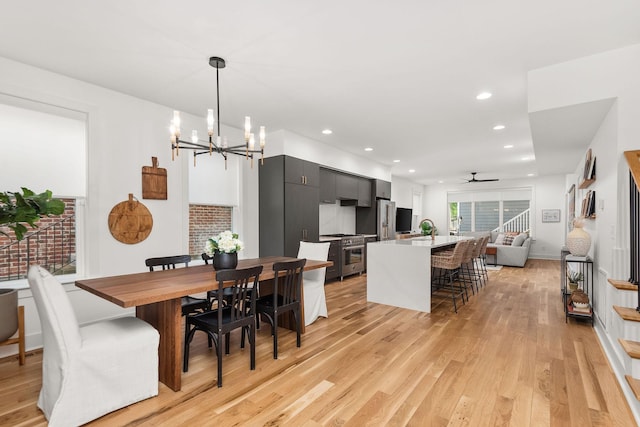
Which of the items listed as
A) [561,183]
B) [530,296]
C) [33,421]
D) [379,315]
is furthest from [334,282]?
[561,183]

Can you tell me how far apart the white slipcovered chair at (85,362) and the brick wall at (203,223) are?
8.13ft

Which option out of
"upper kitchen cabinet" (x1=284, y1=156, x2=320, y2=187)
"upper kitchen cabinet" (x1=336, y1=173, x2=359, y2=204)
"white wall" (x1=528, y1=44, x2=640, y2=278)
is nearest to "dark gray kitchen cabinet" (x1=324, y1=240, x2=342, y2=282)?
"upper kitchen cabinet" (x1=336, y1=173, x2=359, y2=204)

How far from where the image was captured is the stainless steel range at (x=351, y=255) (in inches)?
250

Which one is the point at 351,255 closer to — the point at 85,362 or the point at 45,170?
the point at 45,170

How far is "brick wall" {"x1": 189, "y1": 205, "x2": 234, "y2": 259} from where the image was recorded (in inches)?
185

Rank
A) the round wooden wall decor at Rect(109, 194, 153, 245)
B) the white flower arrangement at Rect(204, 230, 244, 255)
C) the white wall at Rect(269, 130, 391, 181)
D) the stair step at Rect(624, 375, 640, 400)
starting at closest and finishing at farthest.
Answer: the stair step at Rect(624, 375, 640, 400)
the white flower arrangement at Rect(204, 230, 244, 255)
the round wooden wall decor at Rect(109, 194, 153, 245)
the white wall at Rect(269, 130, 391, 181)

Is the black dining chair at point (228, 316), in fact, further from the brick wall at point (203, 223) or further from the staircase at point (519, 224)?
the staircase at point (519, 224)

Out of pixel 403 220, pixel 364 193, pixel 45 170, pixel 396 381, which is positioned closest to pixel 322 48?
pixel 396 381

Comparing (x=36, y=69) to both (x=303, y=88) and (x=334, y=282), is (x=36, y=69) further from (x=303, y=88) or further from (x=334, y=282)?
(x=334, y=282)

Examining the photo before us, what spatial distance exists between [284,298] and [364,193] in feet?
16.3

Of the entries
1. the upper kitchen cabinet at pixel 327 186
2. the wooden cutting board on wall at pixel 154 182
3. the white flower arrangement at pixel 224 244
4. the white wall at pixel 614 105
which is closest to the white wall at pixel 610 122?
the white wall at pixel 614 105

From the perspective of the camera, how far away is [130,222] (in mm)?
3805

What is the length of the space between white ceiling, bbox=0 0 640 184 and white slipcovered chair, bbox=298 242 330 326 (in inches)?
73.4

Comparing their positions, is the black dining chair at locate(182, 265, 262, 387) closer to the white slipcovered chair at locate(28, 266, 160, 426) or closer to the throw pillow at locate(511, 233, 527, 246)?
the white slipcovered chair at locate(28, 266, 160, 426)
